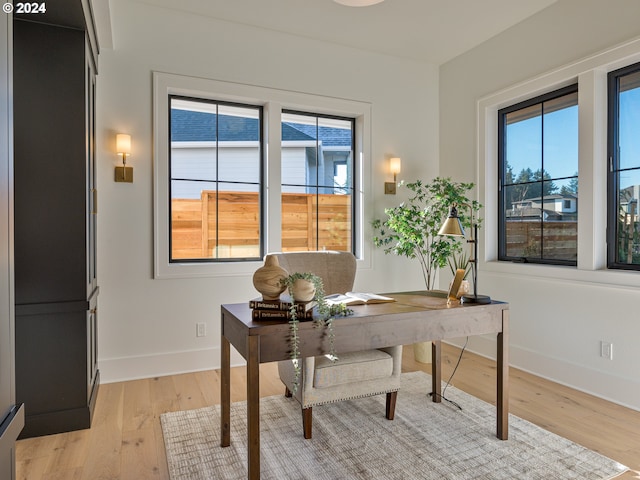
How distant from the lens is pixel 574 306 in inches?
122

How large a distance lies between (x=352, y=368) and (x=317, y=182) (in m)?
2.20

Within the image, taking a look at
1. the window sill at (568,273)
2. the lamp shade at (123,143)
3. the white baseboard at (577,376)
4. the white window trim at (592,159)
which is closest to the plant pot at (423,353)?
the white baseboard at (577,376)

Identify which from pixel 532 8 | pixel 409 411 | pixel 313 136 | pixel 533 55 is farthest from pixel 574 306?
pixel 313 136

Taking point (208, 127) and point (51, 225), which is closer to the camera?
point (51, 225)

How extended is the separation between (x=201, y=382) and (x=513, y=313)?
2650 millimetres

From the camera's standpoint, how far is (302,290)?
5.96 feet

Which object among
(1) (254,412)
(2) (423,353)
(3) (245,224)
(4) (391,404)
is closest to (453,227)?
(4) (391,404)

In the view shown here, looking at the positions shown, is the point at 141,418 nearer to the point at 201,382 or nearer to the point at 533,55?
the point at 201,382

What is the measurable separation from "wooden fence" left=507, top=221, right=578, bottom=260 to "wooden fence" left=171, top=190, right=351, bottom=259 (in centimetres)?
153

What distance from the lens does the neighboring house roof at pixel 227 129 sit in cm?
354

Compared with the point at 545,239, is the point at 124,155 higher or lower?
higher

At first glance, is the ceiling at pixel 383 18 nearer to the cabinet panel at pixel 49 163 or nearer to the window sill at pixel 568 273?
the cabinet panel at pixel 49 163

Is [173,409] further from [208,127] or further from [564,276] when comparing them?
[564,276]

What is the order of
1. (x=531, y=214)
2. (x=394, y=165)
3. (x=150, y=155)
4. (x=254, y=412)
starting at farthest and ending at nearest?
(x=394, y=165)
(x=531, y=214)
(x=150, y=155)
(x=254, y=412)
